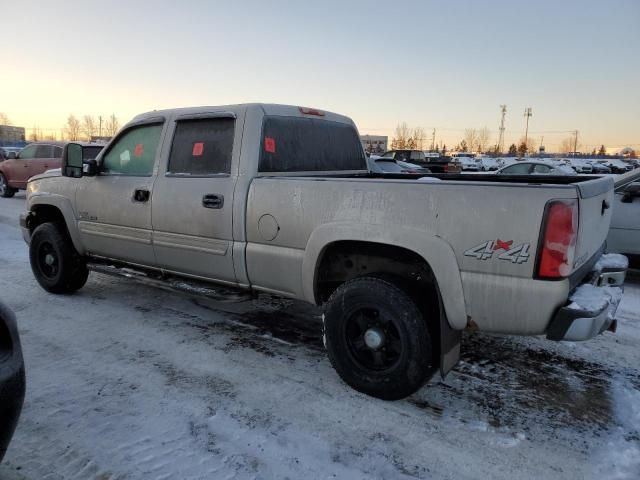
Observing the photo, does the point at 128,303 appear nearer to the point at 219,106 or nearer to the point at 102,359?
the point at 102,359

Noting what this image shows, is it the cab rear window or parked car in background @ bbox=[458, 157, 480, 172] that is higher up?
the cab rear window

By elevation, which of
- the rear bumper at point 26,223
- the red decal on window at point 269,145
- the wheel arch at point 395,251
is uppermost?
the red decal on window at point 269,145

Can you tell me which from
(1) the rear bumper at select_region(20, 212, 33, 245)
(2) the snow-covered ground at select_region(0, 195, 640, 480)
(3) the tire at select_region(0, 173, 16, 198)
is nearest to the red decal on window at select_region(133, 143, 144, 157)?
(2) the snow-covered ground at select_region(0, 195, 640, 480)

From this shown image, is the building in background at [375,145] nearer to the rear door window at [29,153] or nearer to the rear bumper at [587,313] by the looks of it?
the rear door window at [29,153]

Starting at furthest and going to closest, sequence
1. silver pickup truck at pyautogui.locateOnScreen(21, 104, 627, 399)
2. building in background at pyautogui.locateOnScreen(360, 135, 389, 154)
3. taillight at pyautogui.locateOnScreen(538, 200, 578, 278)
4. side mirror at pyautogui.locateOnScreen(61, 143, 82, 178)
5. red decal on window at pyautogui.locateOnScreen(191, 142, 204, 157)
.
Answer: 1. building in background at pyautogui.locateOnScreen(360, 135, 389, 154)
2. side mirror at pyautogui.locateOnScreen(61, 143, 82, 178)
3. red decal on window at pyautogui.locateOnScreen(191, 142, 204, 157)
4. silver pickup truck at pyautogui.locateOnScreen(21, 104, 627, 399)
5. taillight at pyautogui.locateOnScreen(538, 200, 578, 278)

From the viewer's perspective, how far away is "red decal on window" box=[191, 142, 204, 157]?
13.4ft

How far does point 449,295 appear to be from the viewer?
9.14 ft

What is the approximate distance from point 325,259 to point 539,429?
5.72 ft

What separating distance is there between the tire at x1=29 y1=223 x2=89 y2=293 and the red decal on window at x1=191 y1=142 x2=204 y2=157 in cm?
211

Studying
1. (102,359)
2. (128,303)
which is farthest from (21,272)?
(102,359)

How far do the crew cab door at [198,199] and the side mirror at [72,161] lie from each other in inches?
43.4

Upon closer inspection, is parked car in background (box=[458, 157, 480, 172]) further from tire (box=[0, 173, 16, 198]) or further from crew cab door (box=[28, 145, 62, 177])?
tire (box=[0, 173, 16, 198])

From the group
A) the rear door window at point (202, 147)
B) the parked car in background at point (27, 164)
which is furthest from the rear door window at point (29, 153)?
the rear door window at point (202, 147)

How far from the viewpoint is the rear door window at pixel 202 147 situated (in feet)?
12.9
